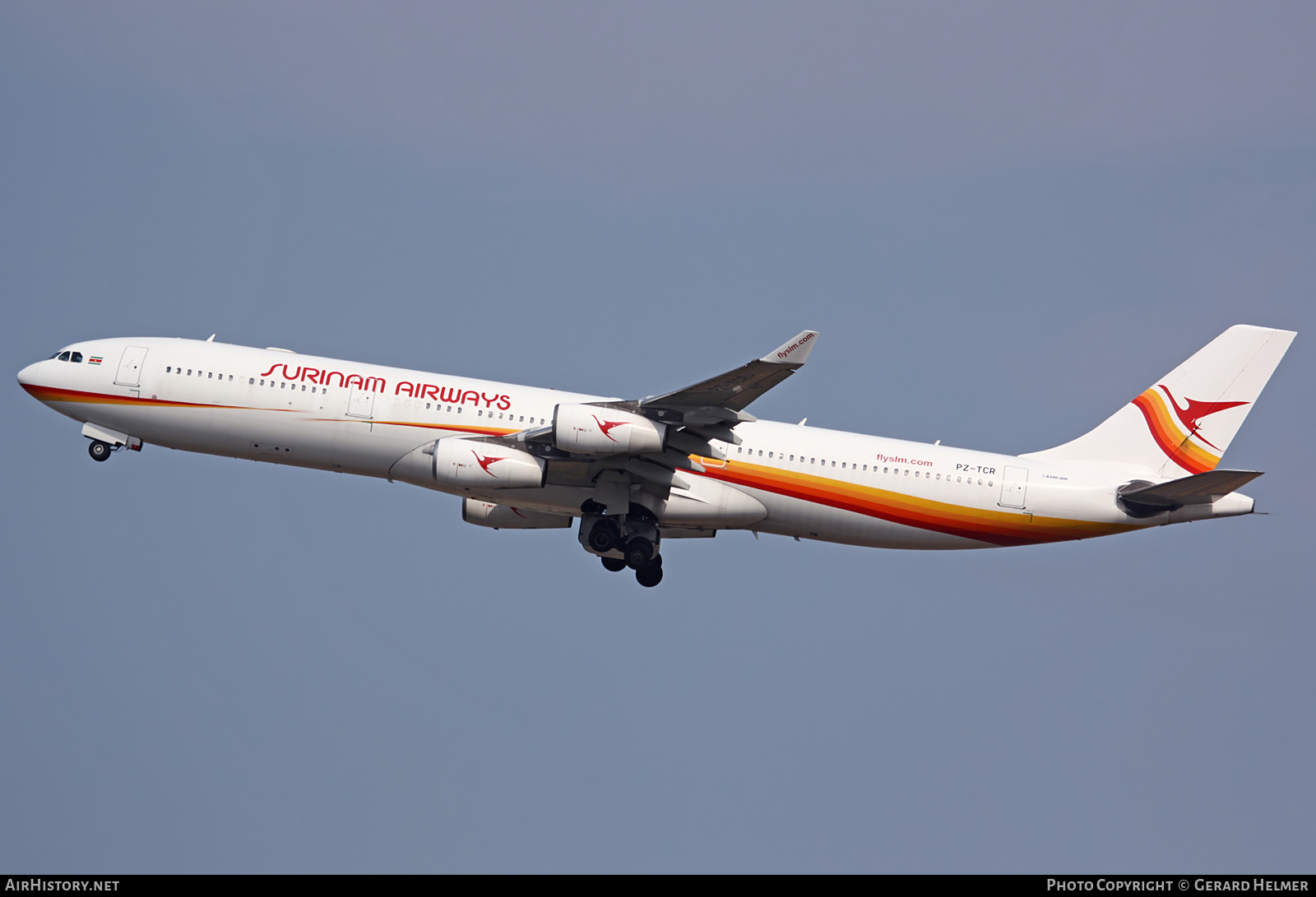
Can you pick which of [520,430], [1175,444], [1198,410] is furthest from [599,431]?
[1198,410]

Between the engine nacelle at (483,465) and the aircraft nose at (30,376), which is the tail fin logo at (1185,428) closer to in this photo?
the engine nacelle at (483,465)

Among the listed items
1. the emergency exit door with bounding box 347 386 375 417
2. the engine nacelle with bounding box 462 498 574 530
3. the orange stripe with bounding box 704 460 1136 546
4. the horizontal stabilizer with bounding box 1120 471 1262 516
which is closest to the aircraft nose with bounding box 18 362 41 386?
the emergency exit door with bounding box 347 386 375 417

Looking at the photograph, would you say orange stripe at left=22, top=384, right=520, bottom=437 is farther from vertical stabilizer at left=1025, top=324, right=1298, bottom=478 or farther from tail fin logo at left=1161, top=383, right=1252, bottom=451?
tail fin logo at left=1161, top=383, right=1252, bottom=451

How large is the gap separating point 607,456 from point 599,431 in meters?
1.36

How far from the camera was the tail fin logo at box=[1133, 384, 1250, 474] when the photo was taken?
39.2 m

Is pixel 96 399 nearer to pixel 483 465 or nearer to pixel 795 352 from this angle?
pixel 483 465

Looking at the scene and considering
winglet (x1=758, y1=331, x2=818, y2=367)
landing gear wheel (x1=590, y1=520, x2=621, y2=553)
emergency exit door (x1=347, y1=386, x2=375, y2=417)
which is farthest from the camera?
landing gear wheel (x1=590, y1=520, x2=621, y2=553)

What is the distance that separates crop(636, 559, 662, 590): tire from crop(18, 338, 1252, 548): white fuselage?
2.34 m

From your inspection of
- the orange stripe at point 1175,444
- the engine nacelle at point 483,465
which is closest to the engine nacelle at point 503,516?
the engine nacelle at point 483,465

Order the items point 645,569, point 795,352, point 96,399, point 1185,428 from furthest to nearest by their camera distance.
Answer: point 1185,428 < point 645,569 < point 96,399 < point 795,352

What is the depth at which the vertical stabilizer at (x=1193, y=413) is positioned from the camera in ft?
129

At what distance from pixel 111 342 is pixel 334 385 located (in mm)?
6984

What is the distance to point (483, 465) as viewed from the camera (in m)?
34.1
